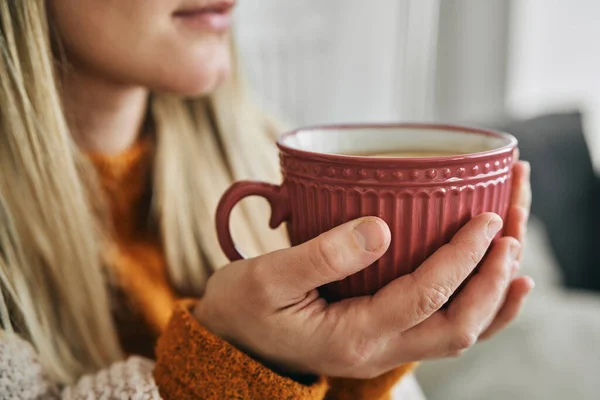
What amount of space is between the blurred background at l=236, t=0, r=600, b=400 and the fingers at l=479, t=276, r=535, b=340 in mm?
457

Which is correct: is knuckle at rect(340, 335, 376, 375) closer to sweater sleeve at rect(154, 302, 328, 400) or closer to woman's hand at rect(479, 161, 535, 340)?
sweater sleeve at rect(154, 302, 328, 400)

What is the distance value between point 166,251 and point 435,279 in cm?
52

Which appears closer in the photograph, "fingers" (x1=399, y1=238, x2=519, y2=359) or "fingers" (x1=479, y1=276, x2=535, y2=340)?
"fingers" (x1=399, y1=238, x2=519, y2=359)

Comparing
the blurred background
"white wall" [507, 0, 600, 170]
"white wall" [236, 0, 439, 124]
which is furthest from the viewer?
"white wall" [507, 0, 600, 170]

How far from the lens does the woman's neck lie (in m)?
0.80

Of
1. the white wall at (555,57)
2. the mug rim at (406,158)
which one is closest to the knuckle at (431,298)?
the mug rim at (406,158)

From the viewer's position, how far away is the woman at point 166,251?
481mm

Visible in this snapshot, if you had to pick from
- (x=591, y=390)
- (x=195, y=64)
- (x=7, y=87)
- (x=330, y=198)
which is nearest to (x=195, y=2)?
(x=195, y=64)

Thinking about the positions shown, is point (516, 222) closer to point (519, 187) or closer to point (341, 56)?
point (519, 187)

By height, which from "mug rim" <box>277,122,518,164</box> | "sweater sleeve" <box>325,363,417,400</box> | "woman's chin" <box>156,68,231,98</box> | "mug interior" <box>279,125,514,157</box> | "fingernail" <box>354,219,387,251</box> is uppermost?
"woman's chin" <box>156,68,231,98</box>

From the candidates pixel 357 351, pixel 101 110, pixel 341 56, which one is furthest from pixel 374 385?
pixel 341 56

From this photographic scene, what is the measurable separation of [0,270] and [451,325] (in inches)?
19.4

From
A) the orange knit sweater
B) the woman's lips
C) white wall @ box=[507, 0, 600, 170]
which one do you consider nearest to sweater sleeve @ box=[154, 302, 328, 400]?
the orange knit sweater

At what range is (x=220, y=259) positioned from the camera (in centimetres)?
87
